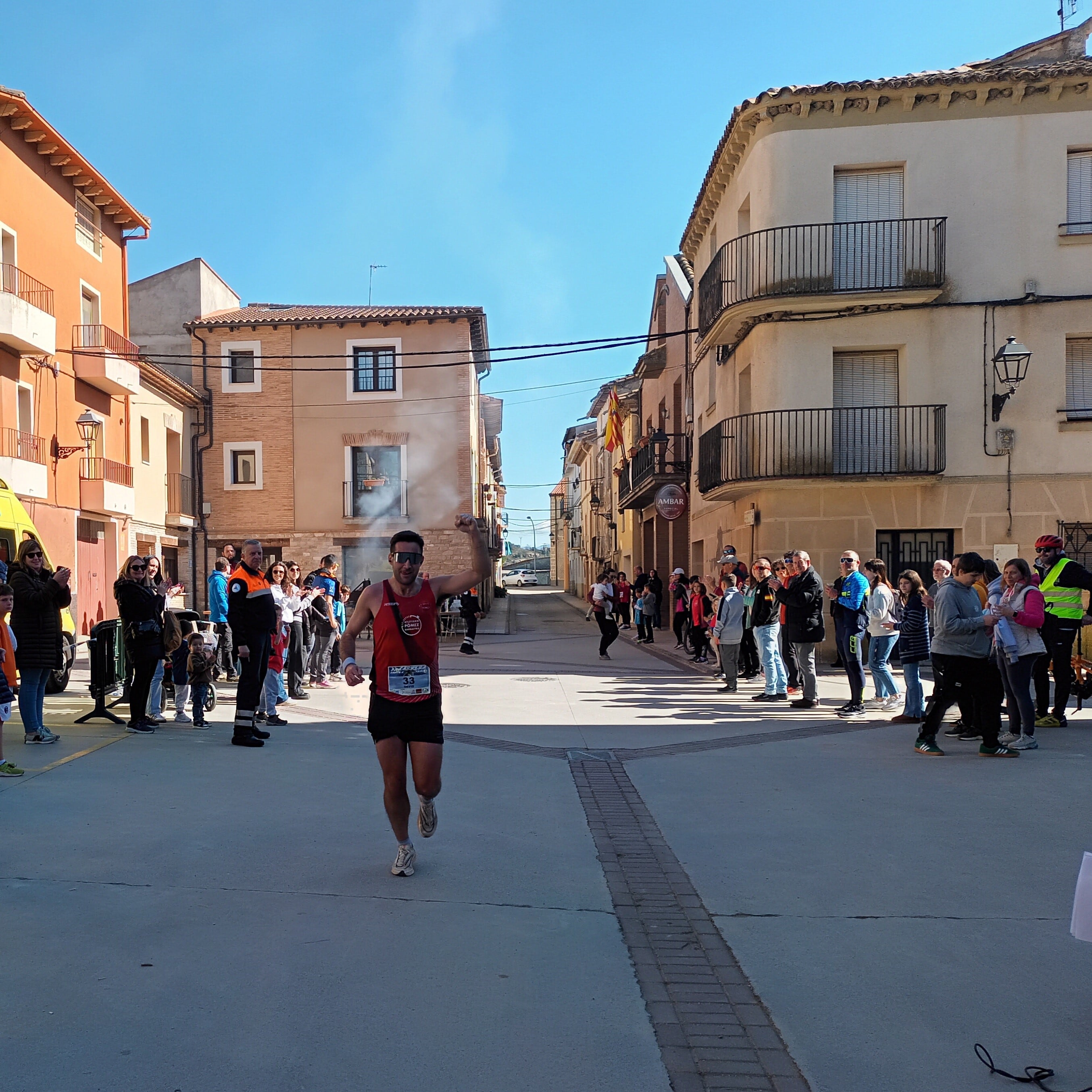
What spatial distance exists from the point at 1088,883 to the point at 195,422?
3318cm

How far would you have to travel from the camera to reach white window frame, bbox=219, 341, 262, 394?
109 ft

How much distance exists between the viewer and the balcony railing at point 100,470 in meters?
24.5

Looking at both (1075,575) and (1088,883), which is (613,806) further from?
(1075,575)

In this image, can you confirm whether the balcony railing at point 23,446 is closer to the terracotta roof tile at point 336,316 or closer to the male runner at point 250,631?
the terracotta roof tile at point 336,316

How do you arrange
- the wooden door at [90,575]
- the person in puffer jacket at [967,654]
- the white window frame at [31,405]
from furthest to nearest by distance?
the wooden door at [90,575], the white window frame at [31,405], the person in puffer jacket at [967,654]

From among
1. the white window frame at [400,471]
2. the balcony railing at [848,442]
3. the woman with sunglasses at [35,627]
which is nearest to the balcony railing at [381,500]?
the white window frame at [400,471]

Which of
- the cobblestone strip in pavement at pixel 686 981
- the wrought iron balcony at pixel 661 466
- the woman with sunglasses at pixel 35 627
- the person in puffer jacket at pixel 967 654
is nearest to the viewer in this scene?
the cobblestone strip in pavement at pixel 686 981

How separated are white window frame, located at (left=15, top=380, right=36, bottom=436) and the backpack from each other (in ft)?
47.6

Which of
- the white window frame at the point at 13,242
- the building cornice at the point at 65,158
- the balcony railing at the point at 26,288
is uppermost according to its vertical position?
the building cornice at the point at 65,158

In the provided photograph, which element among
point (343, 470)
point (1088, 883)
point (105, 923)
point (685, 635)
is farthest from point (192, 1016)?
point (343, 470)

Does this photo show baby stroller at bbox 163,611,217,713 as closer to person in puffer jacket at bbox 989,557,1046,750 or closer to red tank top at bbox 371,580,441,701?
red tank top at bbox 371,580,441,701

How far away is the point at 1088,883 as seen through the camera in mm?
2988

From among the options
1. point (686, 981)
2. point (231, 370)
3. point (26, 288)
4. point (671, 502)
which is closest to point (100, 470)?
point (26, 288)

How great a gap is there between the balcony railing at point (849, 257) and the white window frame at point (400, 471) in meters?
16.9
